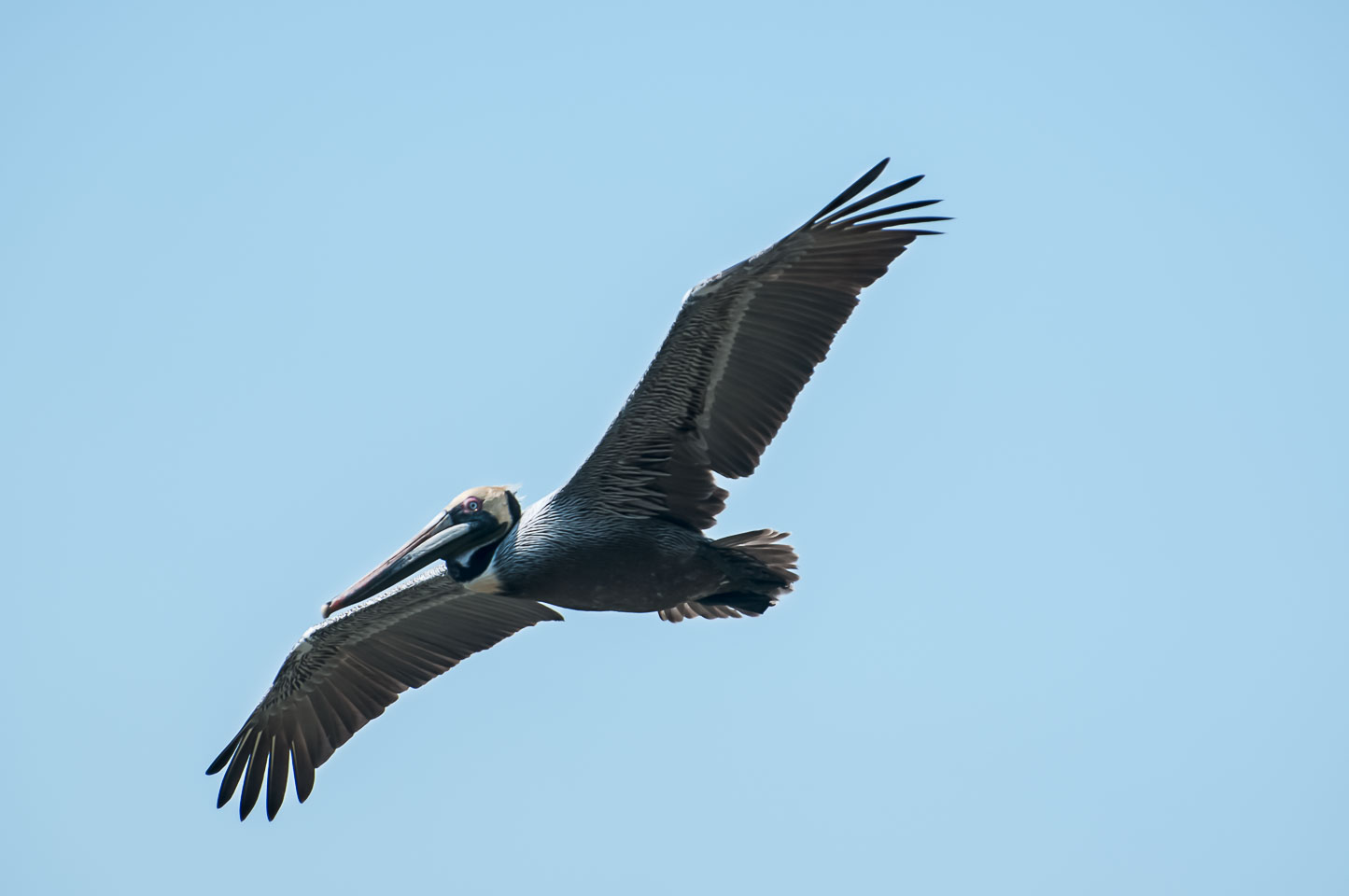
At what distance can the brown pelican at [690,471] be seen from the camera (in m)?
11.1

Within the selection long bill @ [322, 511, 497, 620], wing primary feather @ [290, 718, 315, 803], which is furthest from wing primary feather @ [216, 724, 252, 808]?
long bill @ [322, 511, 497, 620]

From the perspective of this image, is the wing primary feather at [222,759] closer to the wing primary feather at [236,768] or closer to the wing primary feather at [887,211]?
the wing primary feather at [236,768]

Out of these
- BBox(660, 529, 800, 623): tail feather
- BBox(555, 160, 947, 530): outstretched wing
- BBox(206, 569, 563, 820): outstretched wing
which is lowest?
BBox(206, 569, 563, 820): outstretched wing

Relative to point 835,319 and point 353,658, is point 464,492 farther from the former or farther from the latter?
point 835,319

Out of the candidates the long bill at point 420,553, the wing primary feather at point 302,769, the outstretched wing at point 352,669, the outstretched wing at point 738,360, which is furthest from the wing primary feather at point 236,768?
the outstretched wing at point 738,360

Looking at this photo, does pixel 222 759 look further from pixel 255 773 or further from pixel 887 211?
pixel 887 211

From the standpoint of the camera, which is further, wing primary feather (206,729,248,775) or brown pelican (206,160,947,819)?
wing primary feather (206,729,248,775)

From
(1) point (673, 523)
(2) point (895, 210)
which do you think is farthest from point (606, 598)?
(2) point (895, 210)

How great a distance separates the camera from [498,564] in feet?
38.3

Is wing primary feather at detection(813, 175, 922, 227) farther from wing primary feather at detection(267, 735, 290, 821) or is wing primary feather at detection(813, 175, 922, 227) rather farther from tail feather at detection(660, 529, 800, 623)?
wing primary feather at detection(267, 735, 290, 821)

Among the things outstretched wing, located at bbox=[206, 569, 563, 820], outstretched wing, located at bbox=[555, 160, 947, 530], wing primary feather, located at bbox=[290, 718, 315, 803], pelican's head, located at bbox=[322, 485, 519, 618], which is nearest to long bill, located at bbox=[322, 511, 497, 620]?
Answer: pelican's head, located at bbox=[322, 485, 519, 618]

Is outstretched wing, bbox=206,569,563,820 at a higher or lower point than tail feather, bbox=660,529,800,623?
lower

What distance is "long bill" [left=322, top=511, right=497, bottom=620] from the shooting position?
39.2 ft

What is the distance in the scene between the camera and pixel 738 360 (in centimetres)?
1119
